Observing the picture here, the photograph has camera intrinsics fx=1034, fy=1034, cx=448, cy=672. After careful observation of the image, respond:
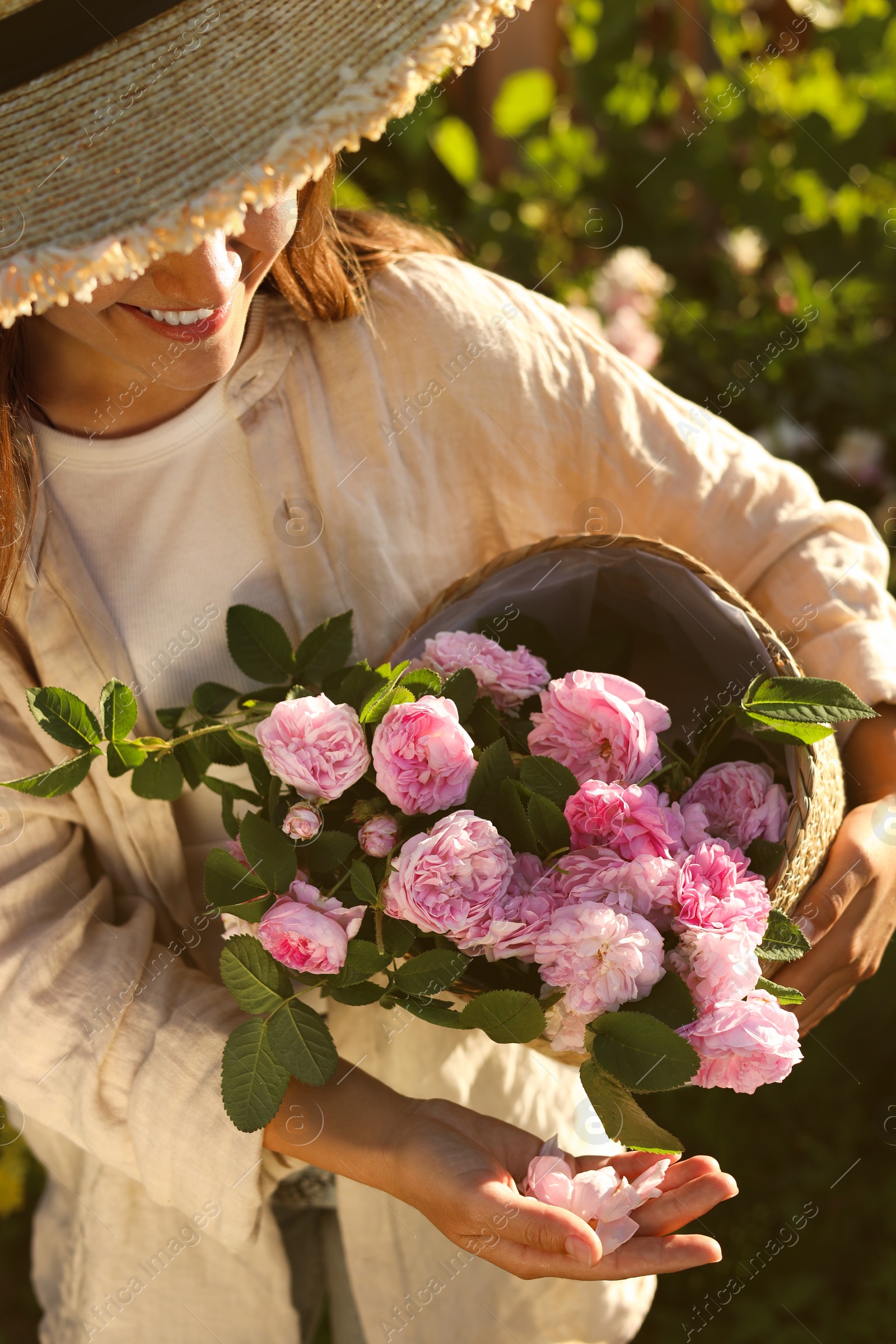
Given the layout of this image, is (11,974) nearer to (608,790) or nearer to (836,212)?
(608,790)

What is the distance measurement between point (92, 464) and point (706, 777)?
2.20 ft

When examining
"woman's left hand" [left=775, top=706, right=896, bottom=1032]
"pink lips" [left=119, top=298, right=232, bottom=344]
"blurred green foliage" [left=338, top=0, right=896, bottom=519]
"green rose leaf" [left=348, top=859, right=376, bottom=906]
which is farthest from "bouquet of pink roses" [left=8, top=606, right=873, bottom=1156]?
"blurred green foliage" [left=338, top=0, right=896, bottom=519]

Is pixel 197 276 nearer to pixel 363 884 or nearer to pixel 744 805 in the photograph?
pixel 363 884

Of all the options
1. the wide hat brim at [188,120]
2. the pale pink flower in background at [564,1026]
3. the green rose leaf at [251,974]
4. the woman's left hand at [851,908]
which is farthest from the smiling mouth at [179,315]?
the woman's left hand at [851,908]

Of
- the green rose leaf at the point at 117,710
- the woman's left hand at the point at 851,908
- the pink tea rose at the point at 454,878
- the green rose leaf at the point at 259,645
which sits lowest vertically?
the woman's left hand at the point at 851,908

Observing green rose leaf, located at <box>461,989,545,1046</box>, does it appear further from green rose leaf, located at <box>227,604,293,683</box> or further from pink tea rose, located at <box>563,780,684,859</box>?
green rose leaf, located at <box>227,604,293,683</box>

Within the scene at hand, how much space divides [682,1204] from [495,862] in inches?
12.5

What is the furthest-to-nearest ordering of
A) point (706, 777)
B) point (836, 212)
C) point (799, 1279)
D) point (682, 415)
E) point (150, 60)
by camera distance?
point (836, 212), point (799, 1279), point (682, 415), point (706, 777), point (150, 60)

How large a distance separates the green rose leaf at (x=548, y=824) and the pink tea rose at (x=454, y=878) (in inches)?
2.5

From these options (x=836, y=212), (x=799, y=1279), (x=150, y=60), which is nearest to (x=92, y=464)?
(x=150, y=60)

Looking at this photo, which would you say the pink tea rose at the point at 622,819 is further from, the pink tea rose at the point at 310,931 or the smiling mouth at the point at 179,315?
the smiling mouth at the point at 179,315

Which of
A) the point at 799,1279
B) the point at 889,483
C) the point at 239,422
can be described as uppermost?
the point at 239,422

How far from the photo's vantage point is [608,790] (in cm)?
79

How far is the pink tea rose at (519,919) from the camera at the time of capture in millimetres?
767
